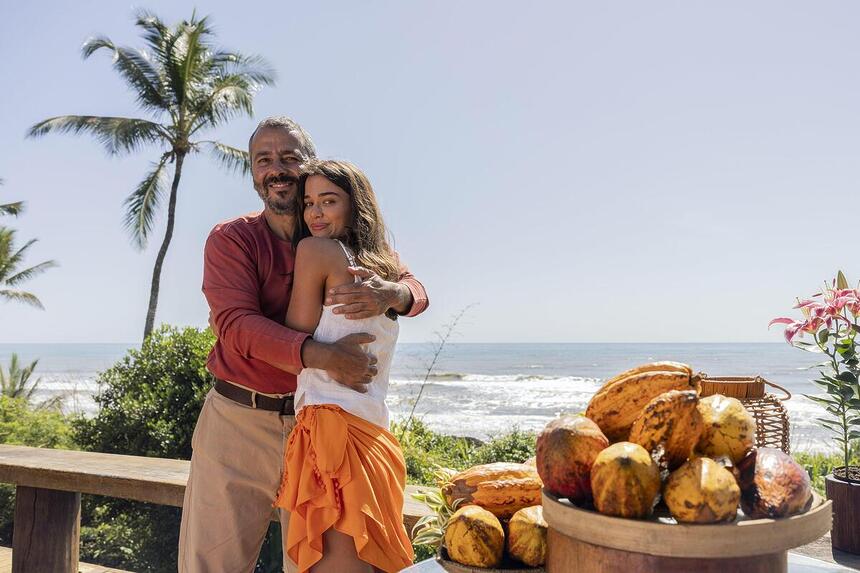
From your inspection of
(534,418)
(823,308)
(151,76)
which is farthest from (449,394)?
(823,308)

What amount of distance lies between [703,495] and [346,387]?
1.14 metres

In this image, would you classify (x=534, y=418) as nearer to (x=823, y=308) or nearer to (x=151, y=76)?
(x=151, y=76)

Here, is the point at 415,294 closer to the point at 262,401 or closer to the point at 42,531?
the point at 262,401

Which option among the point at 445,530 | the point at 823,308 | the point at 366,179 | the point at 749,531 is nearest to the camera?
the point at 749,531

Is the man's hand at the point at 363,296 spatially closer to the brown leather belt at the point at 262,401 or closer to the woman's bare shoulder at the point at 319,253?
the woman's bare shoulder at the point at 319,253

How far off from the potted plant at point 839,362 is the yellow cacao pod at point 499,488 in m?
1.31

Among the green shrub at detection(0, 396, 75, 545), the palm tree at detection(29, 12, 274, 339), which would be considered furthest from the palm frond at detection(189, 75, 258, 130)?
the green shrub at detection(0, 396, 75, 545)

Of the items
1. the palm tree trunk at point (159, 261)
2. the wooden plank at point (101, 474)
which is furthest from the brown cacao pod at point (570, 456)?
the palm tree trunk at point (159, 261)

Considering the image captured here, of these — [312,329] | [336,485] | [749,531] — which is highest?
[312,329]

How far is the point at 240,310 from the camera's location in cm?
219

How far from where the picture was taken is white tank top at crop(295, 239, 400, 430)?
6.13ft

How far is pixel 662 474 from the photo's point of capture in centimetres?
98

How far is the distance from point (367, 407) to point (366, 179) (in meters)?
0.69

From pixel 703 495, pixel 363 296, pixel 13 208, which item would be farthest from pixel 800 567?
pixel 13 208
